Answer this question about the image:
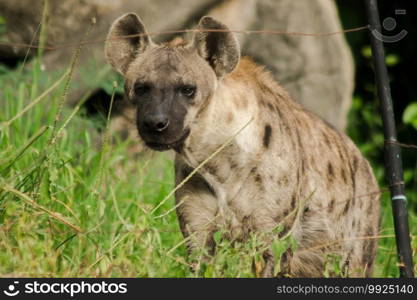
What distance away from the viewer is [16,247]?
11.2 feet

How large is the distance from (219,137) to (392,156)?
2.69 feet

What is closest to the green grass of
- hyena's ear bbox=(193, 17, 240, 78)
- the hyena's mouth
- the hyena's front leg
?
the hyena's front leg

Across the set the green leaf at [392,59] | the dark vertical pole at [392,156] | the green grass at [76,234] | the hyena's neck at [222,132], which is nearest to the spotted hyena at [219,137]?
the hyena's neck at [222,132]

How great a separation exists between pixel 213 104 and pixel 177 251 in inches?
34.1

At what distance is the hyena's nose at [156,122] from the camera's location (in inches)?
147

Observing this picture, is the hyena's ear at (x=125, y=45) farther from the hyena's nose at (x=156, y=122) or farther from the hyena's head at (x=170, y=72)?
the hyena's nose at (x=156, y=122)

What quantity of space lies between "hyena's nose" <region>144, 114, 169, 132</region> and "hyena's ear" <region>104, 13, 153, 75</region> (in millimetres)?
480

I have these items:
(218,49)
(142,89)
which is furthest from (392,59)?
(142,89)

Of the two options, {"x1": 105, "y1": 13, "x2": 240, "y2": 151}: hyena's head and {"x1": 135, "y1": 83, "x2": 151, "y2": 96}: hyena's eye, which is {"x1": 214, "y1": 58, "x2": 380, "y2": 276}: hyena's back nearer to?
{"x1": 105, "y1": 13, "x2": 240, "y2": 151}: hyena's head

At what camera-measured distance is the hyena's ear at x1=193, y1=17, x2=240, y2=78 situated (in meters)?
4.02

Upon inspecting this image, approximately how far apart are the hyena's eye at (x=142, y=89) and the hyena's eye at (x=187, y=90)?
132 mm

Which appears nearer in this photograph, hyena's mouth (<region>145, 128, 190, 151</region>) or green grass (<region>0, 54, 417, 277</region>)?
green grass (<region>0, 54, 417, 277</region>)

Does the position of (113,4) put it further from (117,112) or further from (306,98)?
(306,98)

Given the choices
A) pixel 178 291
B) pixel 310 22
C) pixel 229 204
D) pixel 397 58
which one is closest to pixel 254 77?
pixel 229 204
